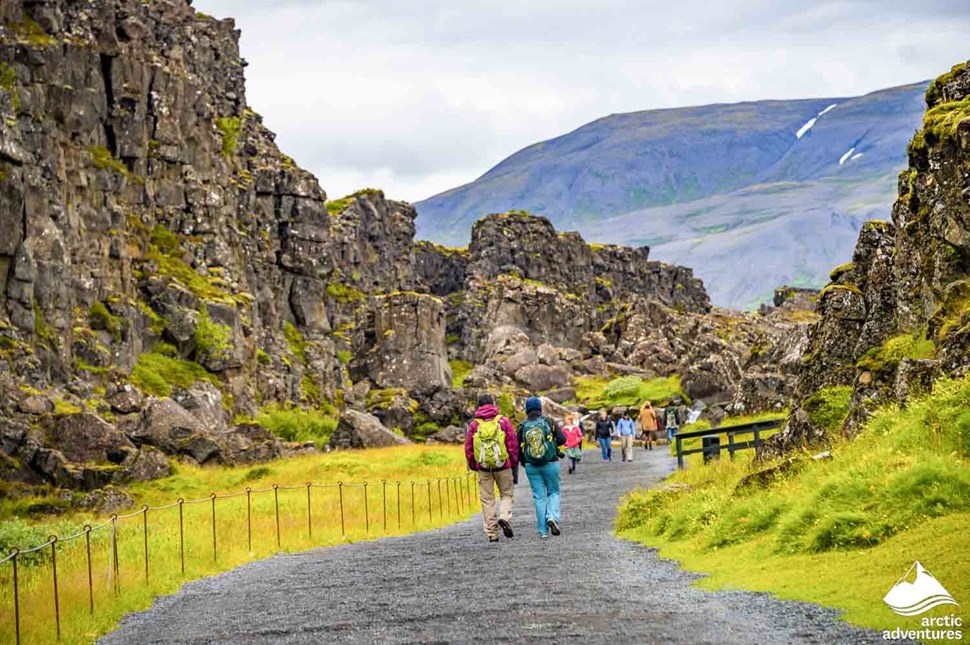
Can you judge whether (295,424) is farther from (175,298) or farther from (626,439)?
(626,439)

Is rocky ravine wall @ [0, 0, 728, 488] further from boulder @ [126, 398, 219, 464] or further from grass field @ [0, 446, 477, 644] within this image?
grass field @ [0, 446, 477, 644]

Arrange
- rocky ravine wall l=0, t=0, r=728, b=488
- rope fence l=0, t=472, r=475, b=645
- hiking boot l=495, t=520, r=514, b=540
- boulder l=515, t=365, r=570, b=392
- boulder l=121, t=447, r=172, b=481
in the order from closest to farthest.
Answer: rope fence l=0, t=472, r=475, b=645 → hiking boot l=495, t=520, r=514, b=540 → boulder l=121, t=447, r=172, b=481 → rocky ravine wall l=0, t=0, r=728, b=488 → boulder l=515, t=365, r=570, b=392

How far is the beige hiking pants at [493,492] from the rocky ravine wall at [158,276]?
26.8m

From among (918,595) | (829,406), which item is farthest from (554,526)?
(918,595)

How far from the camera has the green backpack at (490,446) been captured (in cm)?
2042

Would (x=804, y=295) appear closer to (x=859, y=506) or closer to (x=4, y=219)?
(x=4, y=219)

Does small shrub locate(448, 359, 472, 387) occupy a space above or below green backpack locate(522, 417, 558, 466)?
above

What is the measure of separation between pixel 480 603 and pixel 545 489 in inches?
291

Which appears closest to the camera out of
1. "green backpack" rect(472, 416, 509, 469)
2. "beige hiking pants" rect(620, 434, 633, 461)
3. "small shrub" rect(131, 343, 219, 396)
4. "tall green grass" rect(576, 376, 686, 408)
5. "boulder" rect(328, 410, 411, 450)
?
"green backpack" rect(472, 416, 509, 469)

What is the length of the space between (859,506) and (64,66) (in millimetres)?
61292

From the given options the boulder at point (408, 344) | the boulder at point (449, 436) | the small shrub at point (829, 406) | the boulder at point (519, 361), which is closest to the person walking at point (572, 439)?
the small shrub at point (829, 406)

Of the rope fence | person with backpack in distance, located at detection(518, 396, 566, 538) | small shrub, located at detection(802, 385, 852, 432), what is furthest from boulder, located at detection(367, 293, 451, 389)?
person with backpack in distance, located at detection(518, 396, 566, 538)

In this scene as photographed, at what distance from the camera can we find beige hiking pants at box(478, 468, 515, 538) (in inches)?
822

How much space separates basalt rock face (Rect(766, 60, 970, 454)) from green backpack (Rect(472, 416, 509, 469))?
6.79 m
